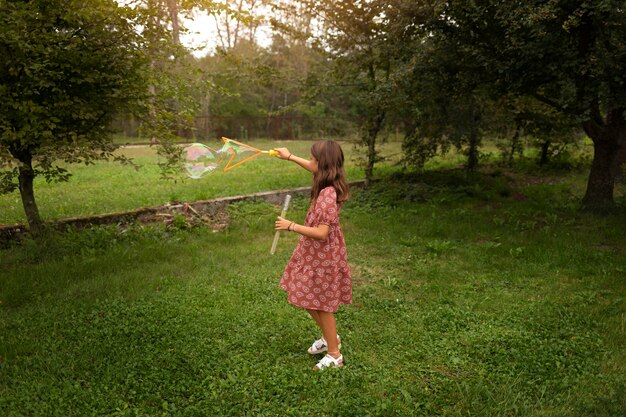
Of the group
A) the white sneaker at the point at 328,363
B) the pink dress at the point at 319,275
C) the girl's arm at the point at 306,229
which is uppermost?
the girl's arm at the point at 306,229

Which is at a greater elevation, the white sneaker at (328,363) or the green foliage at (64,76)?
the green foliage at (64,76)

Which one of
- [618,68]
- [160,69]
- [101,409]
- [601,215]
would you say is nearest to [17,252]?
[160,69]

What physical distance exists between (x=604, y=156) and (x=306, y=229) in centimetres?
817

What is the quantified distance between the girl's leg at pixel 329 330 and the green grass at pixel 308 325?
18 cm

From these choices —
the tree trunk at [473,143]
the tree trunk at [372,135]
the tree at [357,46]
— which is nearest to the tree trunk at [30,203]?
the tree at [357,46]

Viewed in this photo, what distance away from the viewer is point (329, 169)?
4.18m

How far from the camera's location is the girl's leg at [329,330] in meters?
4.40

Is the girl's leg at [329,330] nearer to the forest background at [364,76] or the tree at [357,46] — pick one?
the forest background at [364,76]

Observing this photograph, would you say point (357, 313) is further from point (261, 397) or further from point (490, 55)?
point (490, 55)

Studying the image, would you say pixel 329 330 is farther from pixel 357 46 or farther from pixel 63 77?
pixel 357 46

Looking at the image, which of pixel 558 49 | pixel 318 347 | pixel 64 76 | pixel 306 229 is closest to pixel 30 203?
pixel 64 76

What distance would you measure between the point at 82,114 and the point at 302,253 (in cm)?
390

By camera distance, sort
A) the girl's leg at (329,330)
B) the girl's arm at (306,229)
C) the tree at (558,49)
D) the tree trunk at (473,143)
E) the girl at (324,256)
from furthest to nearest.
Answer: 1. the tree trunk at (473,143)
2. the tree at (558,49)
3. the girl's leg at (329,330)
4. the girl at (324,256)
5. the girl's arm at (306,229)

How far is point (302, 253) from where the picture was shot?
4.37 m
